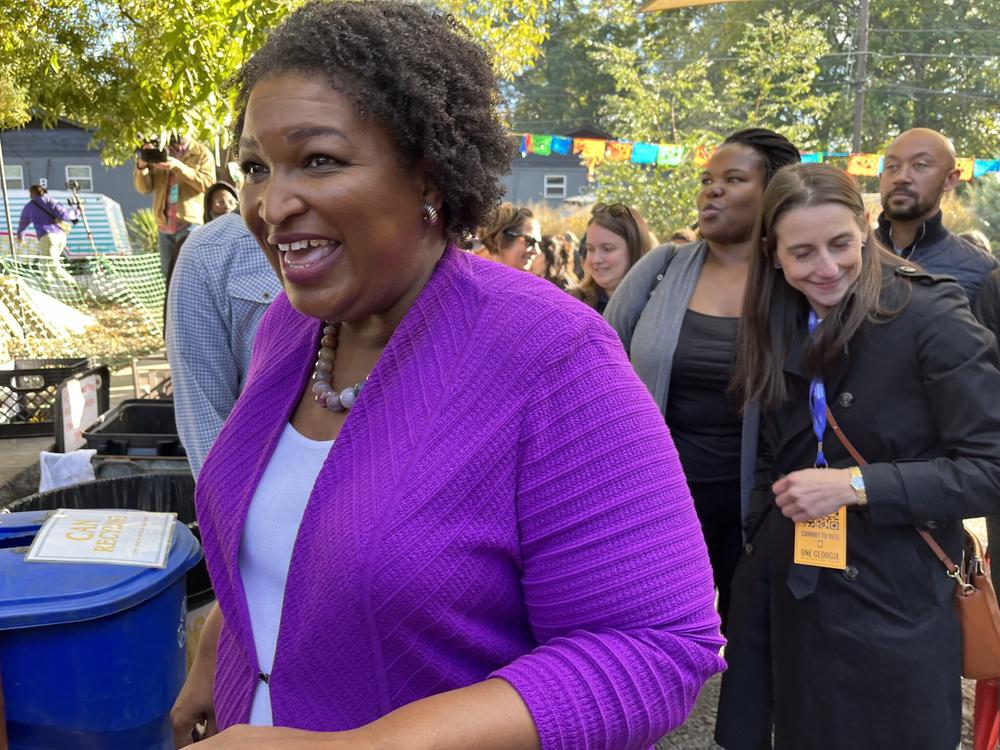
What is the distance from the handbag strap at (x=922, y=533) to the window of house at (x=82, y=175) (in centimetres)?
3183

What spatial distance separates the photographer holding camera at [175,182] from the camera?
266 inches

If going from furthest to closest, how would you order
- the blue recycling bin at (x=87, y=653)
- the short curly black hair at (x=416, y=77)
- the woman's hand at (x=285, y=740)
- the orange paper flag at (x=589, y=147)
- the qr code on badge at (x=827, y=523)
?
1. the orange paper flag at (x=589, y=147)
2. the qr code on badge at (x=827, y=523)
3. the blue recycling bin at (x=87, y=653)
4. the short curly black hair at (x=416, y=77)
5. the woman's hand at (x=285, y=740)

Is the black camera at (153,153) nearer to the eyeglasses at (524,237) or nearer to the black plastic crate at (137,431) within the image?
the eyeglasses at (524,237)

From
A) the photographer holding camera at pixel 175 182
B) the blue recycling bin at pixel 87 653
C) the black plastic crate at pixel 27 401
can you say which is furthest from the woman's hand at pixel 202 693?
the photographer holding camera at pixel 175 182

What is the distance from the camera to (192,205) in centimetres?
699

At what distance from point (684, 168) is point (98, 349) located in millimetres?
10477

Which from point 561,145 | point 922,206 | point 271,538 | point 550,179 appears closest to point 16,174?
point 550,179

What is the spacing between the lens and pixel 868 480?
2221 millimetres

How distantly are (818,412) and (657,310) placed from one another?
0.95 metres

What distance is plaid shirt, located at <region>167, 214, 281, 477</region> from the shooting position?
268 centimetres

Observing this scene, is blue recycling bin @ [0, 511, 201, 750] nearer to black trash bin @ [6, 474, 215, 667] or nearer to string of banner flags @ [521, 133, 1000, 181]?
black trash bin @ [6, 474, 215, 667]

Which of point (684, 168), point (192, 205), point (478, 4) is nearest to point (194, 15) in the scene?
point (192, 205)

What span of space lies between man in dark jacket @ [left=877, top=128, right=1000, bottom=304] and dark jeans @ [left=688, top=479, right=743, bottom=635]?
1648 mm

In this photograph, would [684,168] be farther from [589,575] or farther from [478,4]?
[589,575]
